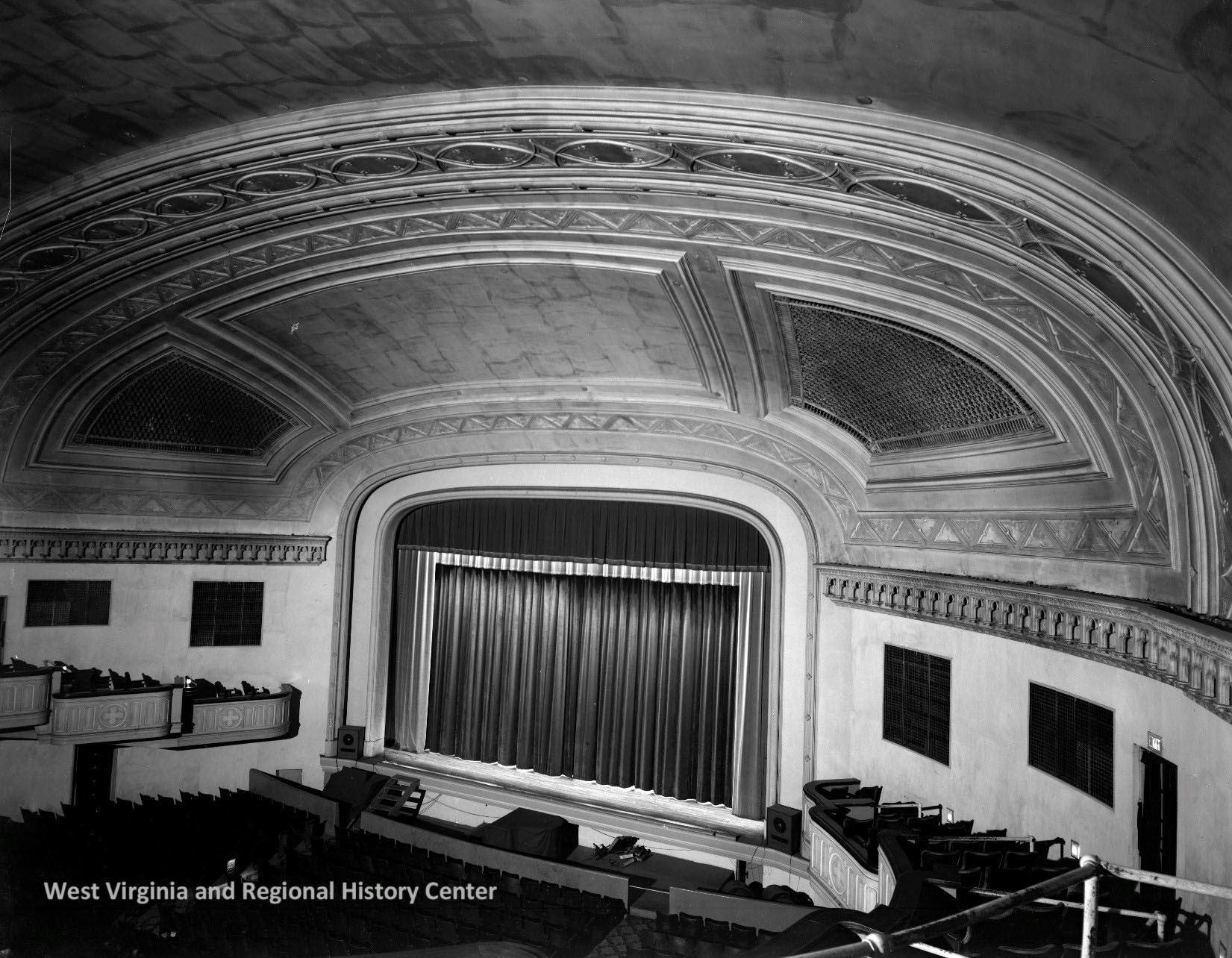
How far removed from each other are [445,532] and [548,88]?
12.0m

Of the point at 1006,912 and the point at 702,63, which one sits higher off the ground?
the point at 702,63

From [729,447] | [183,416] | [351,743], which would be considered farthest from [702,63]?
[351,743]

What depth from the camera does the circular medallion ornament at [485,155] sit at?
6.45m

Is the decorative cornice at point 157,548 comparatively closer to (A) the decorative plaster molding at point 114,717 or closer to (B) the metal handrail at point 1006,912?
(A) the decorative plaster molding at point 114,717

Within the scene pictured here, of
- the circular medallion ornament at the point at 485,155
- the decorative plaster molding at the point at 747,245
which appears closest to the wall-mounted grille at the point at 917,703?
the decorative plaster molding at the point at 747,245

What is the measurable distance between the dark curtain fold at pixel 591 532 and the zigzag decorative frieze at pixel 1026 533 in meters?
2.50

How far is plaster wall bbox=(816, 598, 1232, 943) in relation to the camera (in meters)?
6.36

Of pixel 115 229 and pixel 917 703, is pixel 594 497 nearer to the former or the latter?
pixel 917 703

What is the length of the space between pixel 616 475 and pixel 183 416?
6.39 metres

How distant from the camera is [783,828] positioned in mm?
12930

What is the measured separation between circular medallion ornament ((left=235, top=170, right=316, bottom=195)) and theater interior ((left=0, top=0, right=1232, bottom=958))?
0.06 m

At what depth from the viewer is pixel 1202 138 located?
11.5 ft

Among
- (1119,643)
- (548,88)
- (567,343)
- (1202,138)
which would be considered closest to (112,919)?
(567,343)

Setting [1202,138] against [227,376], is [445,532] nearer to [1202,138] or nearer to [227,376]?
[227,376]
